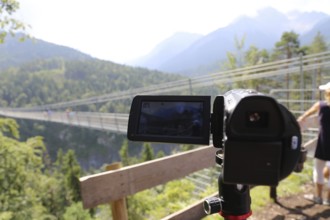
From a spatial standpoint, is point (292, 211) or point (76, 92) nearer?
point (292, 211)

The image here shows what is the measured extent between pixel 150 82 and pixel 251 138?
8324 centimetres

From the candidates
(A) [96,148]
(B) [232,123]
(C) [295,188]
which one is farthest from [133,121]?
(A) [96,148]

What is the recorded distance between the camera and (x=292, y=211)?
109 inches

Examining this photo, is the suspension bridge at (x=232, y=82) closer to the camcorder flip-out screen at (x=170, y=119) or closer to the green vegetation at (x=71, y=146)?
the green vegetation at (x=71, y=146)

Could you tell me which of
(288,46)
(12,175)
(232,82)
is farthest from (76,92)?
(12,175)

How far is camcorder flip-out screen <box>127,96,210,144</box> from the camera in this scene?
856 mm

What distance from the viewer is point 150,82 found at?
83.4 meters

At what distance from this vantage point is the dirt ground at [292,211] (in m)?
2.64

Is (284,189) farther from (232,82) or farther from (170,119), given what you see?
(232,82)

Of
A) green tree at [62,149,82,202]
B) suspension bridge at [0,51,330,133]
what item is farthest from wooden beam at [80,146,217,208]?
green tree at [62,149,82,202]

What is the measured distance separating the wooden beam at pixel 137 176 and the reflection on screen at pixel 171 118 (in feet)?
2.96

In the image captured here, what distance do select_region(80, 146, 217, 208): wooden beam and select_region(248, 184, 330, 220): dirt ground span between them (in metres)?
0.70

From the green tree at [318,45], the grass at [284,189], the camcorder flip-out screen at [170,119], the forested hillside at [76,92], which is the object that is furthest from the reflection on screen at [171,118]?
the forested hillside at [76,92]

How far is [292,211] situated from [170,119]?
7.95 feet
